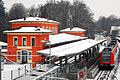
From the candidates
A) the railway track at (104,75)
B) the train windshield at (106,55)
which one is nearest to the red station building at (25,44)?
the train windshield at (106,55)

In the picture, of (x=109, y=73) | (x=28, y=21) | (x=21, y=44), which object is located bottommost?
(x=109, y=73)

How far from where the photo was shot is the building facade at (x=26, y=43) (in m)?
42.9

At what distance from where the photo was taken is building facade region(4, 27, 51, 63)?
42.9 metres

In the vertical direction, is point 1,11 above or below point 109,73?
above

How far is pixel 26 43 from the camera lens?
43312 millimetres

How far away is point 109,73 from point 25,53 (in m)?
13.6

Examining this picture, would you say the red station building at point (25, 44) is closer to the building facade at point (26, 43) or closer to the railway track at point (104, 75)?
the building facade at point (26, 43)

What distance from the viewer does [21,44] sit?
4331cm

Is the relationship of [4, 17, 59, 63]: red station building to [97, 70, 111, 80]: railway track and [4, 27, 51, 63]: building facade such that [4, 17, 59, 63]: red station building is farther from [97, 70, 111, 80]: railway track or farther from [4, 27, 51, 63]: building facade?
[97, 70, 111, 80]: railway track

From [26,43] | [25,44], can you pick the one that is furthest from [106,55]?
[25,44]

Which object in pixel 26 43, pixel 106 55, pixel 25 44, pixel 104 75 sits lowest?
A: pixel 104 75

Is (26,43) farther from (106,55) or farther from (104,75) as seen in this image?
(104,75)

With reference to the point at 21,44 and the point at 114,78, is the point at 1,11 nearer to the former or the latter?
the point at 21,44

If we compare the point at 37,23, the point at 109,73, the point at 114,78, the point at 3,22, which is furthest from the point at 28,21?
the point at 3,22
